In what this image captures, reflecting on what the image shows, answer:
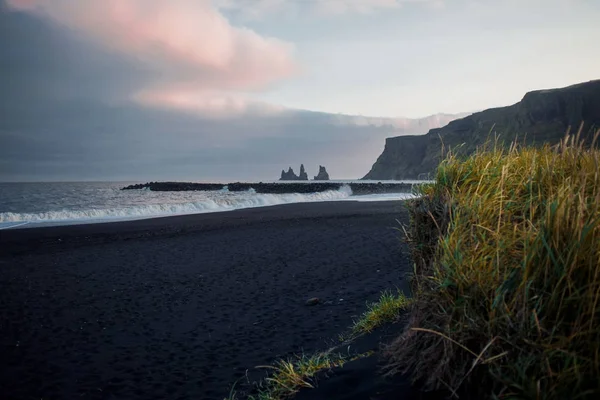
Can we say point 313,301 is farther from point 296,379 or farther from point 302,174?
point 302,174

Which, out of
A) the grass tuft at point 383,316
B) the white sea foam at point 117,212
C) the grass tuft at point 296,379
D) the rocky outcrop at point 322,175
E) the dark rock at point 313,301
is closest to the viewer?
the grass tuft at point 296,379

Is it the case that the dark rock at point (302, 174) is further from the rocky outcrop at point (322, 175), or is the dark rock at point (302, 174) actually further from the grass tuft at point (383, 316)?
the grass tuft at point (383, 316)

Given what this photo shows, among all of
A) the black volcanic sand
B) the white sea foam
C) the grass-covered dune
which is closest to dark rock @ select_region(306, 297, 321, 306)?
the black volcanic sand

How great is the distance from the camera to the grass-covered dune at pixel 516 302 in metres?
2.15

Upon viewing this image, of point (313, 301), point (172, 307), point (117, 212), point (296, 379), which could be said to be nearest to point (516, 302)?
point (296, 379)

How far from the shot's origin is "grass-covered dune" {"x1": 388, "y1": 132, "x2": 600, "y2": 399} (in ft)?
7.06

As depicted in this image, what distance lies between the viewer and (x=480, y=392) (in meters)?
2.37

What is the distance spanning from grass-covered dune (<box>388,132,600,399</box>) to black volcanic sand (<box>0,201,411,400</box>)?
2.45m

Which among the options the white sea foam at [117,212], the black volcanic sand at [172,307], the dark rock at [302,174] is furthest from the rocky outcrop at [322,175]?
the black volcanic sand at [172,307]

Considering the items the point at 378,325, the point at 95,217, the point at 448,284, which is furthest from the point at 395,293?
the point at 95,217

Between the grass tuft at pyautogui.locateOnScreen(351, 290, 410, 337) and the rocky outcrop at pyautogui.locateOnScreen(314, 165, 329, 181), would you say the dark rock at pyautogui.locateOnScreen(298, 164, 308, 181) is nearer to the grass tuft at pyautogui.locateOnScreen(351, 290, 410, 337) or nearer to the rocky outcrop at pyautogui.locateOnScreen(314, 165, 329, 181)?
the rocky outcrop at pyautogui.locateOnScreen(314, 165, 329, 181)

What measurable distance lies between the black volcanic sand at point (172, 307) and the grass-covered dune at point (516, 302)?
245 centimetres

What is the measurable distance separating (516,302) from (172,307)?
6750mm

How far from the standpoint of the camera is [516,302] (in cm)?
247
